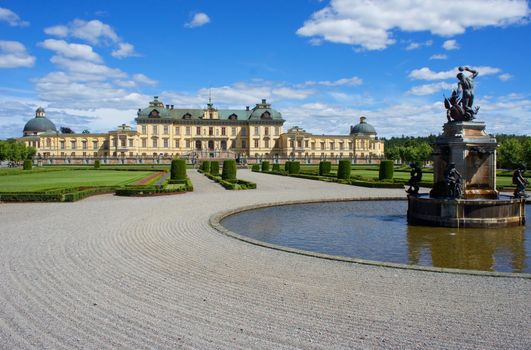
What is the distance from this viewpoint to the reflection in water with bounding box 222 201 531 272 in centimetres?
933

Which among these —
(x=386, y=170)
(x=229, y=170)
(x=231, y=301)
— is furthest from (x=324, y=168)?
(x=231, y=301)

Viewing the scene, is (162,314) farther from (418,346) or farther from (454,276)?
(454,276)

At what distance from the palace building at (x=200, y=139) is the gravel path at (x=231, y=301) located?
7703 centimetres

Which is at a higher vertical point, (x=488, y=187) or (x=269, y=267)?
(x=488, y=187)

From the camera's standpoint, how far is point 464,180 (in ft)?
45.8

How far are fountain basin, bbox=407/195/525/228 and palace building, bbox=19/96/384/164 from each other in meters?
72.4

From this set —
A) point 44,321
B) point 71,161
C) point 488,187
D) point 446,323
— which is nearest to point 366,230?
point 488,187

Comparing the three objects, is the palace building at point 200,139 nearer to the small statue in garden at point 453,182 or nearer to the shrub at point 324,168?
the shrub at point 324,168

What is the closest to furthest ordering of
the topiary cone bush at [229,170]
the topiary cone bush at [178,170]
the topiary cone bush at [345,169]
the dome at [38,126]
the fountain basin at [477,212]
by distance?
the fountain basin at [477,212] < the topiary cone bush at [178,170] < the topiary cone bush at [229,170] < the topiary cone bush at [345,169] < the dome at [38,126]

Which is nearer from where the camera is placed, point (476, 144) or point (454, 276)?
point (454, 276)

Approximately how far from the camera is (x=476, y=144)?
45.4 ft

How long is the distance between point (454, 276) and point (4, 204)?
17.3m

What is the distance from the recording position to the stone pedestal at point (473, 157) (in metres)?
13.9

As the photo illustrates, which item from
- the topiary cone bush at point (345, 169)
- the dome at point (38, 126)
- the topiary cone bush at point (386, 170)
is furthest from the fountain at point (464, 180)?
the dome at point (38, 126)
